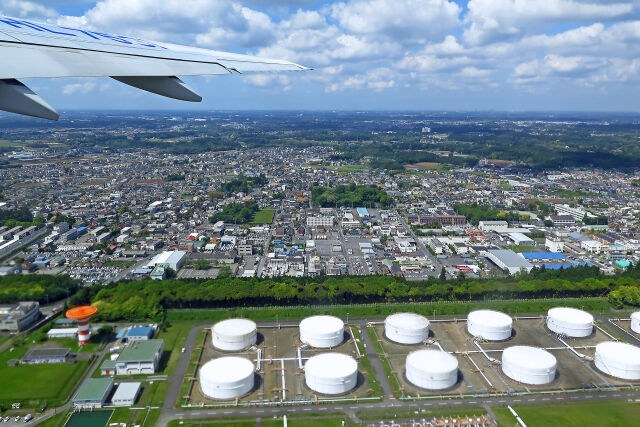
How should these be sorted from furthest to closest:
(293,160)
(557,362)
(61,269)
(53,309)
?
(293,160), (61,269), (53,309), (557,362)

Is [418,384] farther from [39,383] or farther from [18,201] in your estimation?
[18,201]

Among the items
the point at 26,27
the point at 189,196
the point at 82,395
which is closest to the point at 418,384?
the point at 82,395

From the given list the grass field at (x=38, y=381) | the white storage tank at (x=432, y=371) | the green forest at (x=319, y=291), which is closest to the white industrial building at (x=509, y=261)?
the green forest at (x=319, y=291)

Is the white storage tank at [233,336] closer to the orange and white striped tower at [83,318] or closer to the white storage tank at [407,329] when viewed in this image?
the orange and white striped tower at [83,318]

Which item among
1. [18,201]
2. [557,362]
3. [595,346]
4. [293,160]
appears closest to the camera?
[557,362]

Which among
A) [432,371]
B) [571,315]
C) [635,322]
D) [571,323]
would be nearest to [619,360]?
[571,323]
